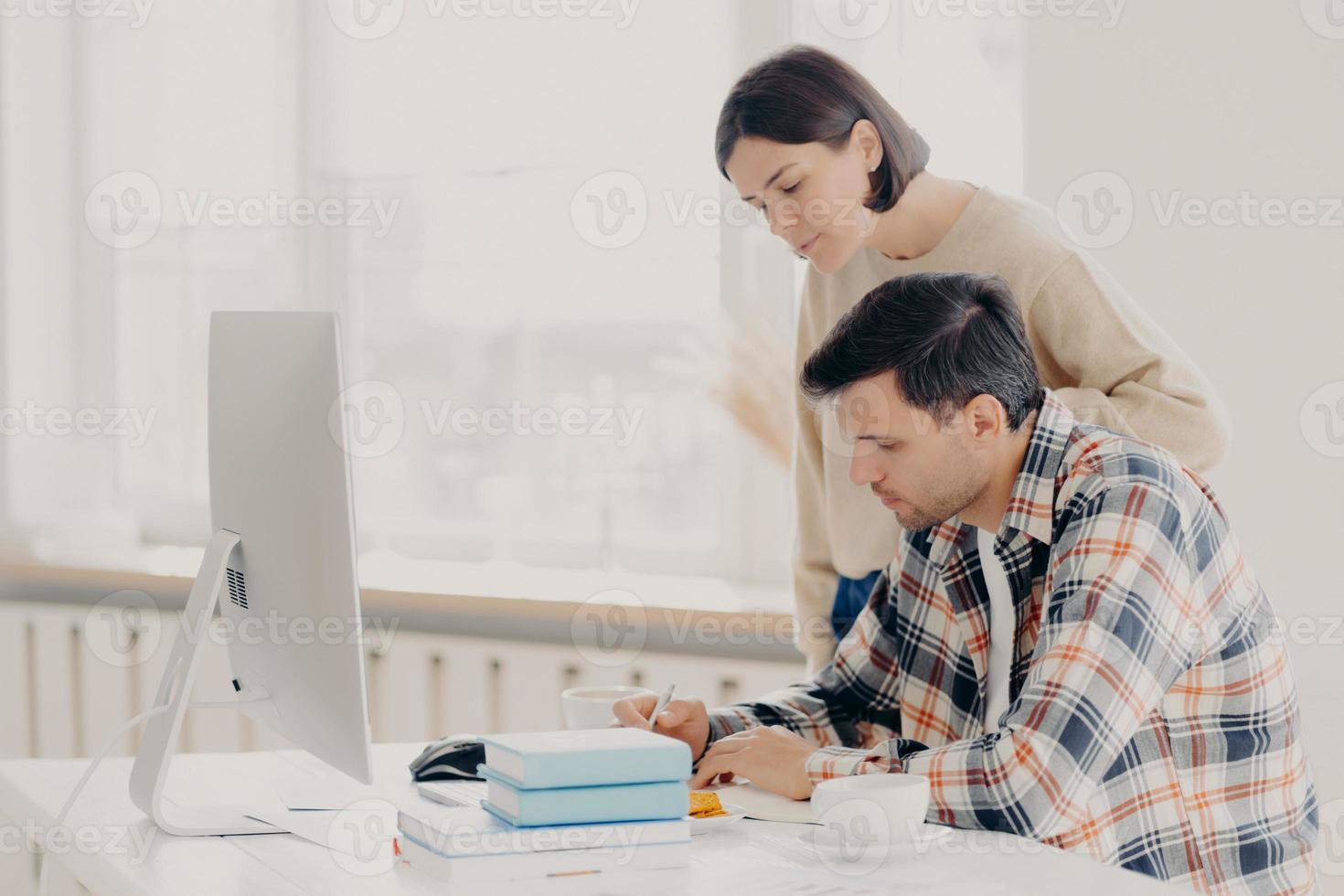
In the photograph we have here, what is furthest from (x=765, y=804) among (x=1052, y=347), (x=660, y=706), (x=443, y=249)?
(x=443, y=249)

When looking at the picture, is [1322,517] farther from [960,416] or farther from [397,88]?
[397,88]

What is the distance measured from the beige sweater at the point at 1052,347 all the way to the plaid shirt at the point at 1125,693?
23cm

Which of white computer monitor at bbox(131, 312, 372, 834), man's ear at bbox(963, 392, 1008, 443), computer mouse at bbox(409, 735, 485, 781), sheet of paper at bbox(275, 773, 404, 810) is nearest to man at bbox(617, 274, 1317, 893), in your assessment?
man's ear at bbox(963, 392, 1008, 443)

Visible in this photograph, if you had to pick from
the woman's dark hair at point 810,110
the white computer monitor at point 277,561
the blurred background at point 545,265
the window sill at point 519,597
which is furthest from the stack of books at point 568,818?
the window sill at point 519,597

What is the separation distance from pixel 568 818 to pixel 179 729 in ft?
1.54

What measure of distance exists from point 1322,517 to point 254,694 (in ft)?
5.15

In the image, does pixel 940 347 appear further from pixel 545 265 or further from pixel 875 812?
pixel 545 265

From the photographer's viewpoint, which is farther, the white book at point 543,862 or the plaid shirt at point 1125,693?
the plaid shirt at point 1125,693

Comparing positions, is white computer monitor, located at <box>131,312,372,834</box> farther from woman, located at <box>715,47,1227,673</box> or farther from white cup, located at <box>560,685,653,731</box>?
woman, located at <box>715,47,1227,673</box>

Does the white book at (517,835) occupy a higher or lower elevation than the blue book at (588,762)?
lower

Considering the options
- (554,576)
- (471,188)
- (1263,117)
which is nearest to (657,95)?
(471,188)

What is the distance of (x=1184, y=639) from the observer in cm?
145

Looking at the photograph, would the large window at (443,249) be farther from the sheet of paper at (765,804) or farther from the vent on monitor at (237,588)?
the vent on monitor at (237,588)

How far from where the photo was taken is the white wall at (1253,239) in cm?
221
